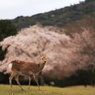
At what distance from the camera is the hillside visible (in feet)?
307

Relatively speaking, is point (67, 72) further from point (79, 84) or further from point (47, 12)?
point (47, 12)

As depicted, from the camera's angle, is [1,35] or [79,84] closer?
[1,35]

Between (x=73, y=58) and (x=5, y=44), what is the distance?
1098 centimetres

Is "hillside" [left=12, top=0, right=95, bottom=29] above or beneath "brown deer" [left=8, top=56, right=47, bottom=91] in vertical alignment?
above

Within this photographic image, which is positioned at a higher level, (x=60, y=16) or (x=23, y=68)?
(x=60, y=16)

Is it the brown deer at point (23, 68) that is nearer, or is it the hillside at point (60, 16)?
the brown deer at point (23, 68)

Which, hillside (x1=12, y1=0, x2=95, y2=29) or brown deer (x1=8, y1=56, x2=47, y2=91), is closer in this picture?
brown deer (x1=8, y1=56, x2=47, y2=91)

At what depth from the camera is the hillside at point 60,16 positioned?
93.7 meters

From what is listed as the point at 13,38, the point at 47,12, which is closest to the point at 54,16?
the point at 47,12

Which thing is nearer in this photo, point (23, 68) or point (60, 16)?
point (23, 68)

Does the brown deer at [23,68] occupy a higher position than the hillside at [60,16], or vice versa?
the hillside at [60,16]

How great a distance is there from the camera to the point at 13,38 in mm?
30516

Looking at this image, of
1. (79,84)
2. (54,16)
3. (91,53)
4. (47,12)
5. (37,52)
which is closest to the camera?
(37,52)

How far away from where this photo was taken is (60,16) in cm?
10256
